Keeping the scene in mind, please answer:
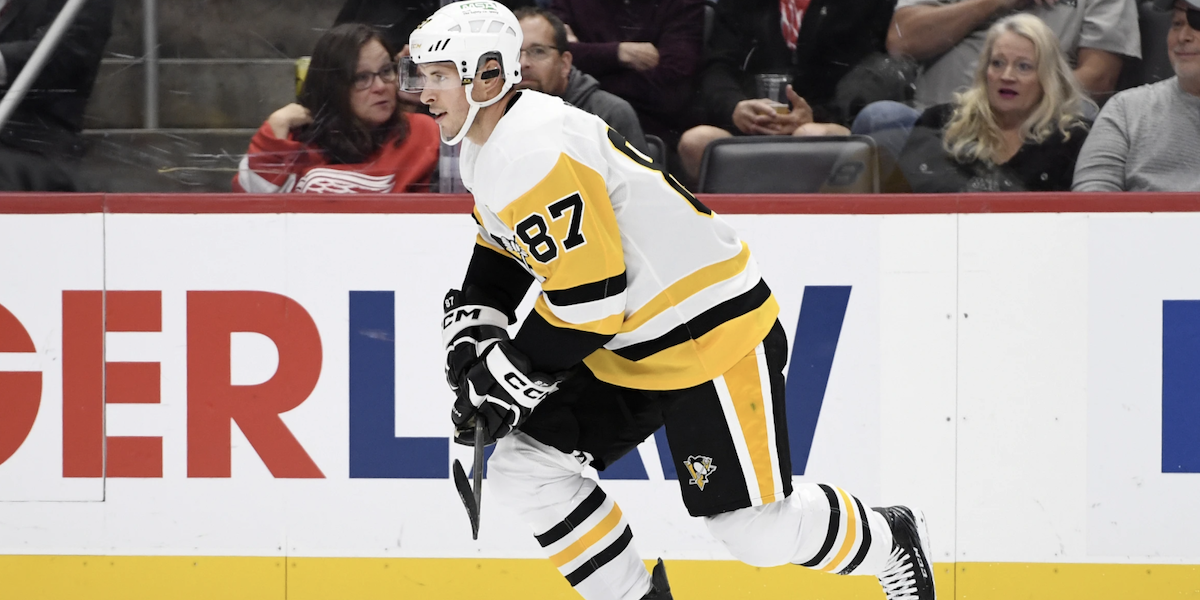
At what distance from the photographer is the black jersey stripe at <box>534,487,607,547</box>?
6.70 feet

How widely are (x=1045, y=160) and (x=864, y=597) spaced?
106cm

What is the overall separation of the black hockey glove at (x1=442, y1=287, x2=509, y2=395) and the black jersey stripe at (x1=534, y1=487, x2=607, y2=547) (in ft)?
0.98

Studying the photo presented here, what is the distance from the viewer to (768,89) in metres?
2.64

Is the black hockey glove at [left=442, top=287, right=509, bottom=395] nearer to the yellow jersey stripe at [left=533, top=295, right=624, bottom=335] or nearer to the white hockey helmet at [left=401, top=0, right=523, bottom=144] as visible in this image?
the yellow jersey stripe at [left=533, top=295, right=624, bottom=335]

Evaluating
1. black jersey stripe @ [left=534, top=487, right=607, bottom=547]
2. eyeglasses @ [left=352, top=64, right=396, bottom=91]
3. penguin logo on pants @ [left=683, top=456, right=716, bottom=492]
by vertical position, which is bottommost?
black jersey stripe @ [left=534, top=487, right=607, bottom=547]

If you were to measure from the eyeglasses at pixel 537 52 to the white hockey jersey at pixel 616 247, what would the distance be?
25.6 inches

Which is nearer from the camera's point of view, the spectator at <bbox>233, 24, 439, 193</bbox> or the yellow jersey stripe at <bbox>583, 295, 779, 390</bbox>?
the yellow jersey stripe at <bbox>583, 295, 779, 390</bbox>

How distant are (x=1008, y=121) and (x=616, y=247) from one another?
4.05 feet

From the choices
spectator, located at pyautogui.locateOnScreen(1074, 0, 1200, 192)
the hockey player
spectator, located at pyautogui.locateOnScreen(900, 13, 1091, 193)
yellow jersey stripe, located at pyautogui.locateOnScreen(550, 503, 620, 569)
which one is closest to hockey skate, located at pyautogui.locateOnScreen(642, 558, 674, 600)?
the hockey player

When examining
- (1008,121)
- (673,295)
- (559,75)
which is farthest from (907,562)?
(559,75)

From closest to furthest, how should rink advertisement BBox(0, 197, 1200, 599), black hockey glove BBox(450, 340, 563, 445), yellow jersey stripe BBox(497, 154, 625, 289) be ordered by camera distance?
yellow jersey stripe BBox(497, 154, 625, 289), black hockey glove BBox(450, 340, 563, 445), rink advertisement BBox(0, 197, 1200, 599)

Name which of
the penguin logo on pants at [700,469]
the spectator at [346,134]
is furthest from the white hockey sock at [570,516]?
the spectator at [346,134]

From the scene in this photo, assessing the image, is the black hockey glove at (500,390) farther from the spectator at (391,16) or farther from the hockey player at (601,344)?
the spectator at (391,16)

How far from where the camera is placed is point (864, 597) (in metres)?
2.56
